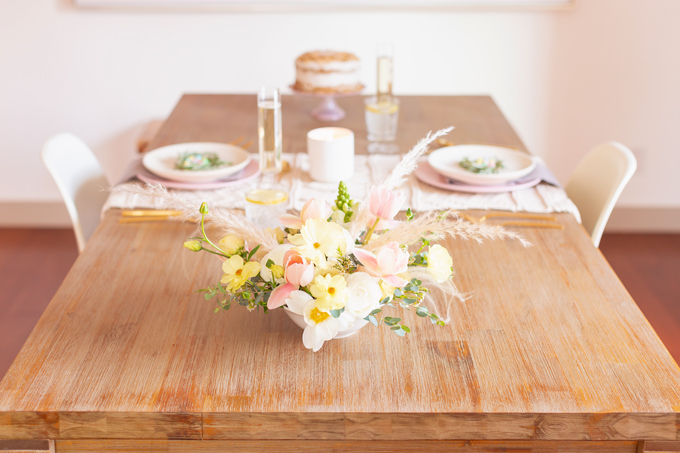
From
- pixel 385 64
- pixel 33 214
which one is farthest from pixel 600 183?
pixel 33 214

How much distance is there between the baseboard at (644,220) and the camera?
126 inches

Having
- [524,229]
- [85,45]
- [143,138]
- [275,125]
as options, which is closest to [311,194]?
[275,125]

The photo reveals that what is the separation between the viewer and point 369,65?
3070mm

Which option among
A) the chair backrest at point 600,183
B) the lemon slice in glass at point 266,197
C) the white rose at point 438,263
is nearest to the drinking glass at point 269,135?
the lemon slice in glass at point 266,197

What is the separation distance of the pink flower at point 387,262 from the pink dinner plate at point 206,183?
77cm

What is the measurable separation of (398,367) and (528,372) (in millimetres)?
186

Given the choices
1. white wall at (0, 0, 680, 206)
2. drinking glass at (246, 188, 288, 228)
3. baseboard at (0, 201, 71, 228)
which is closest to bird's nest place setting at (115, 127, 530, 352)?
drinking glass at (246, 188, 288, 228)

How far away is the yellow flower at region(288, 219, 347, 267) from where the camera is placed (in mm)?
846

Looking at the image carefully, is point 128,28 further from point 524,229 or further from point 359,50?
point 524,229

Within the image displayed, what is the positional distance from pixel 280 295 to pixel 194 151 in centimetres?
95

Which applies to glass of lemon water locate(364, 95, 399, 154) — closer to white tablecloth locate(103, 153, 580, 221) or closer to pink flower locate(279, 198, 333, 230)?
white tablecloth locate(103, 153, 580, 221)

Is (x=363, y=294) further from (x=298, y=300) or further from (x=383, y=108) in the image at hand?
(x=383, y=108)

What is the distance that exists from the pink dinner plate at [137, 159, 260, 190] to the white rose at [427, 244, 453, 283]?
0.78 m

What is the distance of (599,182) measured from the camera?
1.76 m
